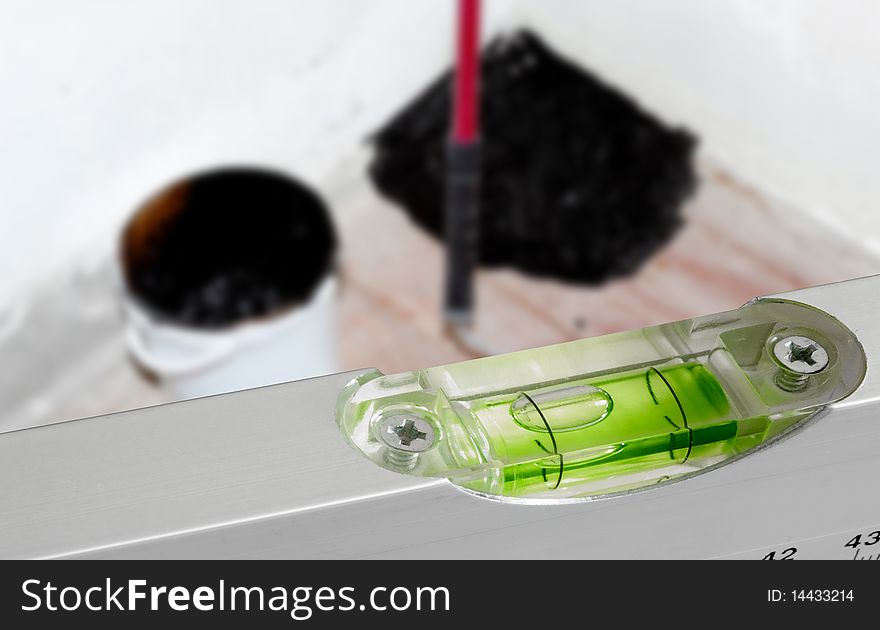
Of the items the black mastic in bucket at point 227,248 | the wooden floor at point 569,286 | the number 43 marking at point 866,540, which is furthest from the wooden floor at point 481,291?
the number 43 marking at point 866,540

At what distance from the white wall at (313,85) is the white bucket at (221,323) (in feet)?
0.28

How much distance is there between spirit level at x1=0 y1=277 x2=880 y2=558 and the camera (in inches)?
9.8

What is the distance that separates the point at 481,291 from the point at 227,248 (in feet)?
0.95

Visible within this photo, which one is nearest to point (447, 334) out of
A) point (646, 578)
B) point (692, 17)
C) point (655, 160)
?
point (655, 160)

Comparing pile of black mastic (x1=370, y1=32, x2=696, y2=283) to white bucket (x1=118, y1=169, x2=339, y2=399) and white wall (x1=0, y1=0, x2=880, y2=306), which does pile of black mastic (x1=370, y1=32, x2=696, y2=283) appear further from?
white bucket (x1=118, y1=169, x2=339, y2=399)

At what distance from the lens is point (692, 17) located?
1.26m

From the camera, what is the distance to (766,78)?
1241mm

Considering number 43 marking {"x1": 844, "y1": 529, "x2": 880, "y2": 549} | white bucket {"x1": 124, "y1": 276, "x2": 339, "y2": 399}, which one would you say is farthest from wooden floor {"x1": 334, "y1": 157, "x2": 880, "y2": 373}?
number 43 marking {"x1": 844, "y1": 529, "x2": 880, "y2": 549}

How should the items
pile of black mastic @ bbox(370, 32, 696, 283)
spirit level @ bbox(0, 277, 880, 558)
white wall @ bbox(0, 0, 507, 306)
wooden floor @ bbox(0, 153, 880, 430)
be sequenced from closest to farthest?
spirit level @ bbox(0, 277, 880, 558)
white wall @ bbox(0, 0, 507, 306)
wooden floor @ bbox(0, 153, 880, 430)
pile of black mastic @ bbox(370, 32, 696, 283)

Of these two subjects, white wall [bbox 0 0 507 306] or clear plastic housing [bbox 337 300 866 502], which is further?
white wall [bbox 0 0 507 306]

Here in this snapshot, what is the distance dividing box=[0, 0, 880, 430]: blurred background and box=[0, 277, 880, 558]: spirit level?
2.37ft

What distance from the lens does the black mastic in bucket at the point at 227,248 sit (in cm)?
100

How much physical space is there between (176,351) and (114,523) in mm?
799

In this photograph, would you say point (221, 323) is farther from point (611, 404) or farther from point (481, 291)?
point (611, 404)
